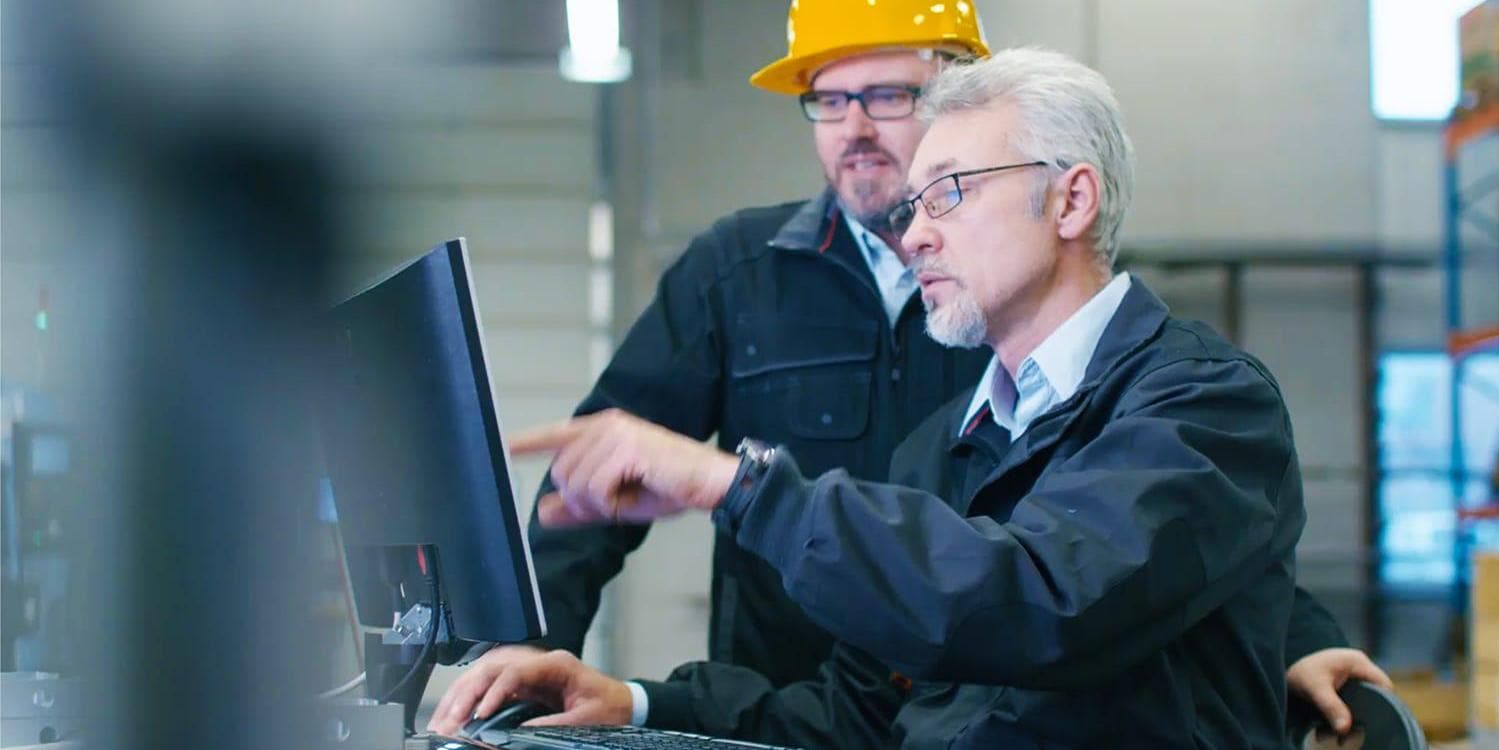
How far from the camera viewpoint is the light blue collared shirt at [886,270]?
2.25 m

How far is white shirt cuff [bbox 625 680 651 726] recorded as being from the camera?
5.98 feet

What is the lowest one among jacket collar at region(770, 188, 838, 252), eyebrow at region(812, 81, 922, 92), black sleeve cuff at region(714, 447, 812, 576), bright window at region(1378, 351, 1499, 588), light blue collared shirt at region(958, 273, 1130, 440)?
bright window at region(1378, 351, 1499, 588)

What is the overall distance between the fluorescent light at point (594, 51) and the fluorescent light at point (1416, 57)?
405 centimetres

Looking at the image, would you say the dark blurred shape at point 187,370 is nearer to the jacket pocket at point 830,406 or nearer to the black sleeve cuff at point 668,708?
the black sleeve cuff at point 668,708

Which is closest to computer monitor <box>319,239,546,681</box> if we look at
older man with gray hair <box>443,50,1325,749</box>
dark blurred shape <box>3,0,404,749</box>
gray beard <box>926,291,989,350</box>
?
older man with gray hair <box>443,50,1325,749</box>

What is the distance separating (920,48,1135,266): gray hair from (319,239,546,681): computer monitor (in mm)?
747

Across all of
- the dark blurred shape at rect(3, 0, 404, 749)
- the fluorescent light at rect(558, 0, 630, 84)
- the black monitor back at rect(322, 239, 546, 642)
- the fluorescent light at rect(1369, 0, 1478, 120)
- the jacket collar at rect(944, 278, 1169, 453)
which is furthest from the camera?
the fluorescent light at rect(1369, 0, 1478, 120)

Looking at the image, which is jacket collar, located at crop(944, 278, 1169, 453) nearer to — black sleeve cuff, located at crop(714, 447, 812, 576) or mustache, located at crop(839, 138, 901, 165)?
black sleeve cuff, located at crop(714, 447, 812, 576)

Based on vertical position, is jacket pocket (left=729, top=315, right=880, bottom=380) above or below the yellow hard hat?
below

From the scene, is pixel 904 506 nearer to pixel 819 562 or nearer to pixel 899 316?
pixel 819 562

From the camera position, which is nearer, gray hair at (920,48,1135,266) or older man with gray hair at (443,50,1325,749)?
older man with gray hair at (443,50,1325,749)

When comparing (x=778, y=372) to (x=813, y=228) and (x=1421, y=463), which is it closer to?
(x=813, y=228)

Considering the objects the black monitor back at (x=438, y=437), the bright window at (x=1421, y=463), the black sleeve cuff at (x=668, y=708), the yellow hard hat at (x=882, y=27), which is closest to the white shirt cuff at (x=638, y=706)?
the black sleeve cuff at (x=668, y=708)

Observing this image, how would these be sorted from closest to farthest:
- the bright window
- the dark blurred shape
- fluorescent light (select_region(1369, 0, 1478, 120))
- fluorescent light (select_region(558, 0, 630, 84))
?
the dark blurred shape
fluorescent light (select_region(558, 0, 630, 84))
fluorescent light (select_region(1369, 0, 1478, 120))
the bright window
